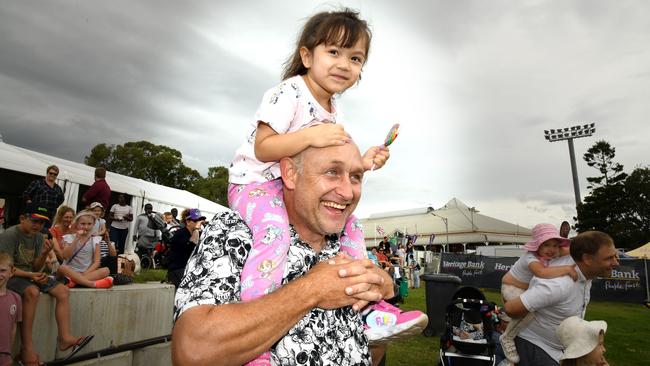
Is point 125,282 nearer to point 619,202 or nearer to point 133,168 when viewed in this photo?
point 133,168

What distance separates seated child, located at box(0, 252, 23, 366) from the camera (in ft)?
14.4

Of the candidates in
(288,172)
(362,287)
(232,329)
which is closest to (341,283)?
(362,287)

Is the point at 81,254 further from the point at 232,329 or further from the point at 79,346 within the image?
the point at 232,329

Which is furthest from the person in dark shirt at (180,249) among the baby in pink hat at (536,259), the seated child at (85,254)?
the baby in pink hat at (536,259)

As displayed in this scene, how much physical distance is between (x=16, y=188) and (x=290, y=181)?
15400mm

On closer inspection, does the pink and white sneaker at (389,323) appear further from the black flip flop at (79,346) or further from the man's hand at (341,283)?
the black flip flop at (79,346)

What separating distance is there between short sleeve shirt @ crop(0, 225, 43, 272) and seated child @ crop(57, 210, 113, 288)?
0.51 metres

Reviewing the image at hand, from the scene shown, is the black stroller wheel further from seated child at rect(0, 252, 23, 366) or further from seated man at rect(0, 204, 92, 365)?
seated child at rect(0, 252, 23, 366)

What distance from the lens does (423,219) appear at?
69875 mm

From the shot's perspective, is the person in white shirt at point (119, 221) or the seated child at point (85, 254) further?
the person in white shirt at point (119, 221)

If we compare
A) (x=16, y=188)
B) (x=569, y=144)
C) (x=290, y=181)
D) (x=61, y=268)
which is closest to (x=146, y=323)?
(x=61, y=268)

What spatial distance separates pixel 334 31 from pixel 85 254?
6.16m

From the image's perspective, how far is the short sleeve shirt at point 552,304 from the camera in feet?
13.4

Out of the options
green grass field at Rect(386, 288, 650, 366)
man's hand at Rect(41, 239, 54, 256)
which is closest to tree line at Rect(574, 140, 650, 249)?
green grass field at Rect(386, 288, 650, 366)
